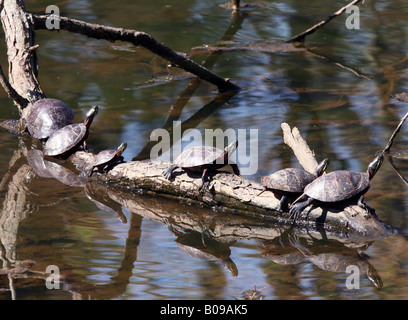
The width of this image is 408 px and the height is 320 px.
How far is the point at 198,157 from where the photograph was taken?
516cm

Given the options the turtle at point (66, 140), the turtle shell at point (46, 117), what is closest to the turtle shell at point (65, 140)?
the turtle at point (66, 140)

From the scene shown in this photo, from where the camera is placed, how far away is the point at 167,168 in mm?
5344

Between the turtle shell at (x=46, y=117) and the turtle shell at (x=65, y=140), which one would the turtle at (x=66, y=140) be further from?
the turtle shell at (x=46, y=117)

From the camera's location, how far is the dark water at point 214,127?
3.99m

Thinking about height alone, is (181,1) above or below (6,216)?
above

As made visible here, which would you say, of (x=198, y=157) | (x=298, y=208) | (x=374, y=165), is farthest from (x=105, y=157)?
(x=374, y=165)

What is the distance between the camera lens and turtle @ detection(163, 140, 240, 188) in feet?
16.8

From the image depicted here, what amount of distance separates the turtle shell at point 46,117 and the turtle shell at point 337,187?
3.28 meters

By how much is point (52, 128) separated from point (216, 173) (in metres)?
2.37

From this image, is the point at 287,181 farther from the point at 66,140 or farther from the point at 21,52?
the point at 21,52

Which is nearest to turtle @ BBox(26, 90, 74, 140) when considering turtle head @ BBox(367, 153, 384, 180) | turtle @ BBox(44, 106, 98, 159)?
turtle @ BBox(44, 106, 98, 159)
